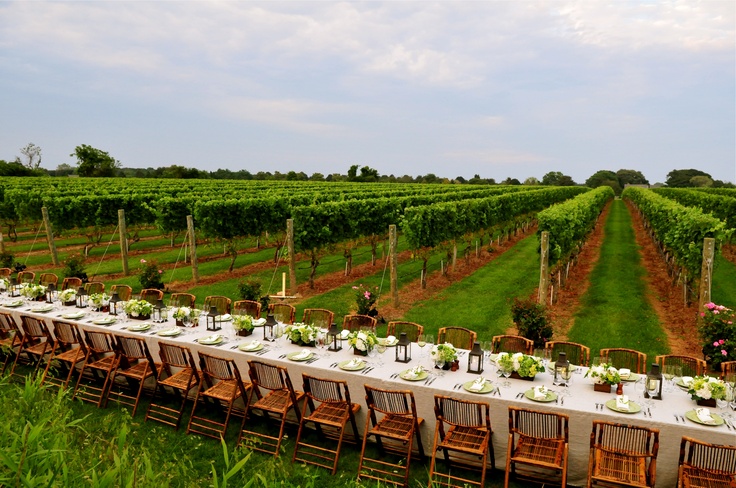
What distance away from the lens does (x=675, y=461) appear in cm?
470

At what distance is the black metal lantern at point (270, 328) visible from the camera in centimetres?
725

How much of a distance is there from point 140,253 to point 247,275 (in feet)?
25.5

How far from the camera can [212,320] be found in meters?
7.90

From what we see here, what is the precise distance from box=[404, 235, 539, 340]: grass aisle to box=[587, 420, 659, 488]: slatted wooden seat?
18.8ft

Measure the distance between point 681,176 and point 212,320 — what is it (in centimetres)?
14035

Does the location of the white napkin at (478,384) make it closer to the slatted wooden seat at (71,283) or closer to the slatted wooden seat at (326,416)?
the slatted wooden seat at (326,416)

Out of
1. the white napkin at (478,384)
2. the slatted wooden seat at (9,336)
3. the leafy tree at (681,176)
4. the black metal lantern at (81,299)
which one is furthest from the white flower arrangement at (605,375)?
the leafy tree at (681,176)

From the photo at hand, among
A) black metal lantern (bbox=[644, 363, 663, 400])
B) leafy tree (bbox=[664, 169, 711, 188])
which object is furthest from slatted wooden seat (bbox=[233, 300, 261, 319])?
leafy tree (bbox=[664, 169, 711, 188])

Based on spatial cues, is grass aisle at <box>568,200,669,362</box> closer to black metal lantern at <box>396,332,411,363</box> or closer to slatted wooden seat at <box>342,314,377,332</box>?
slatted wooden seat at <box>342,314,377,332</box>

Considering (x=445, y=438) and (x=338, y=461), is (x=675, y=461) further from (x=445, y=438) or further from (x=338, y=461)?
(x=338, y=461)

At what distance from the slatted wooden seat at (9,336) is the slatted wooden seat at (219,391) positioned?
3.97 m

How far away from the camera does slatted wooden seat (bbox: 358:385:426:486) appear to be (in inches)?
209

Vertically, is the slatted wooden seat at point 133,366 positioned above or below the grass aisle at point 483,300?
above

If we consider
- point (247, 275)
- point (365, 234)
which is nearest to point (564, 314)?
point (365, 234)
